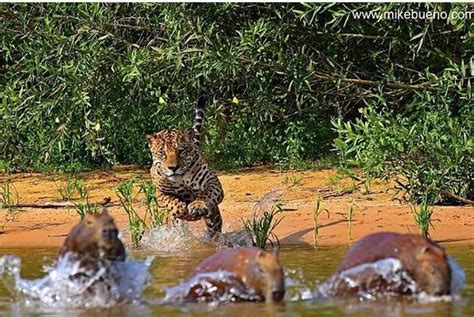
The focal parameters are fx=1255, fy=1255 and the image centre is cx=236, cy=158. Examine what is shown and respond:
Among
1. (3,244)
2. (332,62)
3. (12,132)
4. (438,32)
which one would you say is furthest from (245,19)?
(3,244)

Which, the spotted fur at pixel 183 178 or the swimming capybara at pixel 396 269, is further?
the spotted fur at pixel 183 178

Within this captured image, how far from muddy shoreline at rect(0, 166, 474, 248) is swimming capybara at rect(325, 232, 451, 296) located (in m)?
3.63

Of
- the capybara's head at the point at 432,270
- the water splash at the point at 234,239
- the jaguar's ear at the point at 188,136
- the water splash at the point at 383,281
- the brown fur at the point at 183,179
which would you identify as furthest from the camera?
the jaguar's ear at the point at 188,136

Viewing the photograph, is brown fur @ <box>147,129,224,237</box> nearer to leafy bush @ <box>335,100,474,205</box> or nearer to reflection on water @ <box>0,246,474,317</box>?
leafy bush @ <box>335,100,474,205</box>

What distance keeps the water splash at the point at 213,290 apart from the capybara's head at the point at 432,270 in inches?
33.7

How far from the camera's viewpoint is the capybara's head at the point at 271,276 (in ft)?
21.5

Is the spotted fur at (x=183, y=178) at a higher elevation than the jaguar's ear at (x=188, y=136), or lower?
lower

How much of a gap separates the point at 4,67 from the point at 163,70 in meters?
3.07

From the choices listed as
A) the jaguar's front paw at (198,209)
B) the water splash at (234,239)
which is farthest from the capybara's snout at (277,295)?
the jaguar's front paw at (198,209)

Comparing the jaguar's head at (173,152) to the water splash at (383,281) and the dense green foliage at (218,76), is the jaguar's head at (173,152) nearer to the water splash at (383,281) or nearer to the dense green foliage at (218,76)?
the dense green foliage at (218,76)

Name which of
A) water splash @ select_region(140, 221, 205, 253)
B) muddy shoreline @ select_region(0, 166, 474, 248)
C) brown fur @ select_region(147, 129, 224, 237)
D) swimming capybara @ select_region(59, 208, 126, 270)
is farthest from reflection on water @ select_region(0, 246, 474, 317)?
brown fur @ select_region(147, 129, 224, 237)

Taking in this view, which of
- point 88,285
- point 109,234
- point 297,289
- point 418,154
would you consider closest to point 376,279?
point 297,289

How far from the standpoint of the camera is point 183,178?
1122 cm

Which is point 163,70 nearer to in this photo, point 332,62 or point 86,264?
point 332,62
